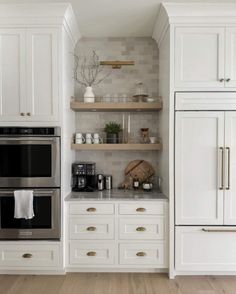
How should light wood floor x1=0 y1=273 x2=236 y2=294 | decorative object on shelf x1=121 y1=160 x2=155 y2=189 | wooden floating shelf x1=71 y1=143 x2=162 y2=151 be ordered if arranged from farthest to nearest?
1. decorative object on shelf x1=121 y1=160 x2=155 y2=189
2. wooden floating shelf x1=71 y1=143 x2=162 y2=151
3. light wood floor x1=0 y1=273 x2=236 y2=294

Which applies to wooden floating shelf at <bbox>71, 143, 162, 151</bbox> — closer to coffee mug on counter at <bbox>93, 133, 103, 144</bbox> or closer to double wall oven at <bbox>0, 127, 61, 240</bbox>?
coffee mug on counter at <bbox>93, 133, 103, 144</bbox>

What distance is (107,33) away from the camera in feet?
11.9

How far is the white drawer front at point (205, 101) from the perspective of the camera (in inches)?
117

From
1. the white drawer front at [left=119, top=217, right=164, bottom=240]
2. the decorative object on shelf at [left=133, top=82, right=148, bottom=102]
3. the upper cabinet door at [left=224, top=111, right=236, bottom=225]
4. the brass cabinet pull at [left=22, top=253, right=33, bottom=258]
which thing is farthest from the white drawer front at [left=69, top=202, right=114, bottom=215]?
the decorative object on shelf at [left=133, top=82, right=148, bottom=102]

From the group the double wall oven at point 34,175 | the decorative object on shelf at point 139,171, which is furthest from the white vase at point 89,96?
the decorative object on shelf at point 139,171

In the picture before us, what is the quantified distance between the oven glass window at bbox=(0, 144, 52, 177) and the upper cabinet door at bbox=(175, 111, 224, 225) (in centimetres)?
134

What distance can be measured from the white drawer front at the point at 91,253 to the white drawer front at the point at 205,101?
163cm

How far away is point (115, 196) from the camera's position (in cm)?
324

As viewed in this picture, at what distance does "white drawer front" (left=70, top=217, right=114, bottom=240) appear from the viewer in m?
3.10

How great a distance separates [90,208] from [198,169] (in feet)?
3.89

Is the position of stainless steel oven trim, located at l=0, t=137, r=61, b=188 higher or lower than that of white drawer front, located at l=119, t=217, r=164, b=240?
higher

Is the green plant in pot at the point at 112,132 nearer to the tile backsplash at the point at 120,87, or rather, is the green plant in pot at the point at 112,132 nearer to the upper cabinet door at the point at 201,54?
the tile backsplash at the point at 120,87

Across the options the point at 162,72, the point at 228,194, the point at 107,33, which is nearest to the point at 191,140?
the point at 228,194

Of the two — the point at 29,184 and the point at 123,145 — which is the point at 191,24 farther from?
the point at 29,184
